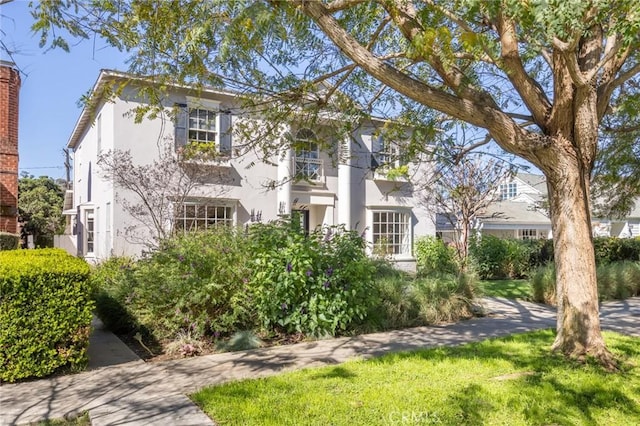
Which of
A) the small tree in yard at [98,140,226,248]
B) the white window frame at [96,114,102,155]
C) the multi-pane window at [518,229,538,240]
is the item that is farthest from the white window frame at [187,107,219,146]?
the multi-pane window at [518,229,538,240]

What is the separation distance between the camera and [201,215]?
555 inches

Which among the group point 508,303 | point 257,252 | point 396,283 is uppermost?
point 257,252

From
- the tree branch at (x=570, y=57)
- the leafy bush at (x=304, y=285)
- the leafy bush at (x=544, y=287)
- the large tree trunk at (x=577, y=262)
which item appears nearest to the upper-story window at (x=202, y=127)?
Result: the leafy bush at (x=304, y=285)

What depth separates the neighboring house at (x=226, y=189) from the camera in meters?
13.1

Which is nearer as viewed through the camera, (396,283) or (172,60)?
(172,60)

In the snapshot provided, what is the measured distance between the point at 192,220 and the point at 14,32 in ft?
32.8

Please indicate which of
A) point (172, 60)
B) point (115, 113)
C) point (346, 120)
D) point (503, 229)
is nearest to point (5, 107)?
point (115, 113)

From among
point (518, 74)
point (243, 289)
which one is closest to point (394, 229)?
point (243, 289)

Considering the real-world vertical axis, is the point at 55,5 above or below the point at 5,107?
below

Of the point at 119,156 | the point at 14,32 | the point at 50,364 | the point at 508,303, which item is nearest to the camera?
the point at 14,32

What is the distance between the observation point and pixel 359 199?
1731 centimetres

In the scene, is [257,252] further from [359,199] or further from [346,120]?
[359,199]

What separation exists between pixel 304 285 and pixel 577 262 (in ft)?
12.2

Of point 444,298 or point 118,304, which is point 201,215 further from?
point 444,298
